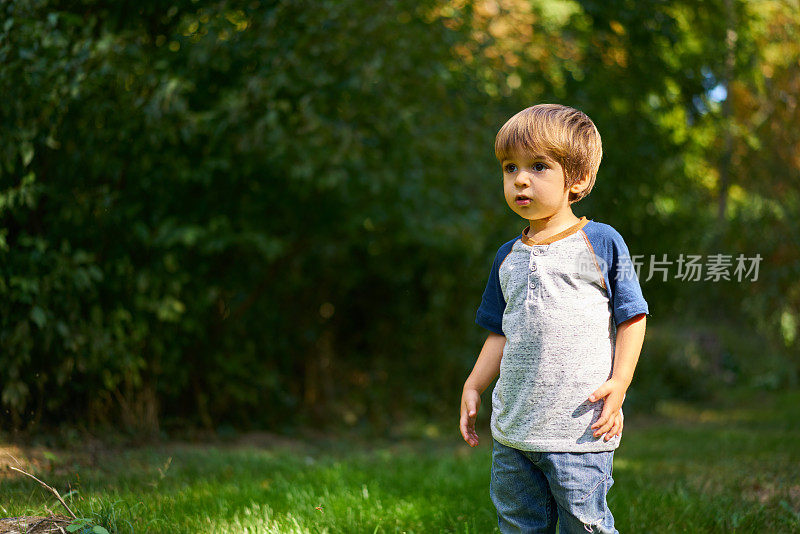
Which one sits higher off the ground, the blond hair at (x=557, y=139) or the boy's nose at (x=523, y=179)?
the blond hair at (x=557, y=139)

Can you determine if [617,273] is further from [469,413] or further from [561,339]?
[469,413]

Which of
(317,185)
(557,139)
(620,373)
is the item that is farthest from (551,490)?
(317,185)

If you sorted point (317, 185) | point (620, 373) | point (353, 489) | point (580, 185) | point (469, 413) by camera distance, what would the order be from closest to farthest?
point (620, 373), point (580, 185), point (469, 413), point (353, 489), point (317, 185)

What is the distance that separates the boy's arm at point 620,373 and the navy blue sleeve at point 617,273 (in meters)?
0.04

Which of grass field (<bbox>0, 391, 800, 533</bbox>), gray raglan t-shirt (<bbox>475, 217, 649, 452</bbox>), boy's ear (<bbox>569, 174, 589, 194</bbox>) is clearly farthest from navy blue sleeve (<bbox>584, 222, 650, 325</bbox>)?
grass field (<bbox>0, 391, 800, 533</bbox>)

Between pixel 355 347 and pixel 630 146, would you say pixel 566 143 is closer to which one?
pixel 630 146

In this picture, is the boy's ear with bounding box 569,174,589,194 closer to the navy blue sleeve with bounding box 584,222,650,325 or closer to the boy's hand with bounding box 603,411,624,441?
the navy blue sleeve with bounding box 584,222,650,325

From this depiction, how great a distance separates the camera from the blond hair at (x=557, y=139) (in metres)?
2.03

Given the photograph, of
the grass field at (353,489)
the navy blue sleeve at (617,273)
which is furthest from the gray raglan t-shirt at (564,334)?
the grass field at (353,489)

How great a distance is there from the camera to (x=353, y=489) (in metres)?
3.55

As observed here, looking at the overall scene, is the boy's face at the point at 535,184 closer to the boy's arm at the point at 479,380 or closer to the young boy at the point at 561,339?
the young boy at the point at 561,339

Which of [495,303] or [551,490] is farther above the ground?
[495,303]

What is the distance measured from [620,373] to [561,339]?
0.20 m

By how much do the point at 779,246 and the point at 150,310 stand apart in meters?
5.79
